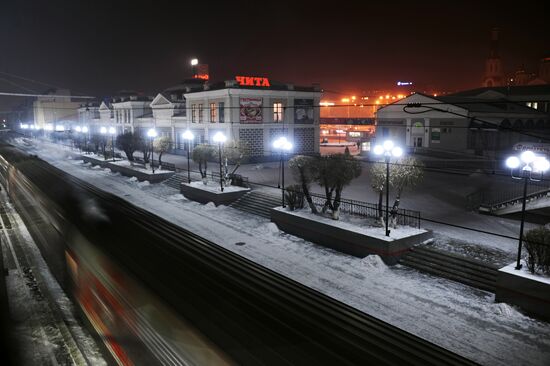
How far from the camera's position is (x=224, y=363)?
5.89 m

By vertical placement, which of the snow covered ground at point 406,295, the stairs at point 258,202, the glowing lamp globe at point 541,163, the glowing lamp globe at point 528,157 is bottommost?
the snow covered ground at point 406,295

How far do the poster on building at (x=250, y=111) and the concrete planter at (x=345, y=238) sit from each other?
24.4 m

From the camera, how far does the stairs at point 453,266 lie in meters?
15.5

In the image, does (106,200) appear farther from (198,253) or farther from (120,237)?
(198,253)

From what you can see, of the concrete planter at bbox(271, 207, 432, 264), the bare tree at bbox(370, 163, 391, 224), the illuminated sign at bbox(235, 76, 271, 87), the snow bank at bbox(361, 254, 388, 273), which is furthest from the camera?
the illuminated sign at bbox(235, 76, 271, 87)

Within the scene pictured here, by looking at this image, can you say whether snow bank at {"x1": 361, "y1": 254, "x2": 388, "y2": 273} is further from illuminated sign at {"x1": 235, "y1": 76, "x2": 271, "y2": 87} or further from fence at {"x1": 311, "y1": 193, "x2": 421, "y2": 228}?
illuminated sign at {"x1": 235, "y1": 76, "x2": 271, "y2": 87}

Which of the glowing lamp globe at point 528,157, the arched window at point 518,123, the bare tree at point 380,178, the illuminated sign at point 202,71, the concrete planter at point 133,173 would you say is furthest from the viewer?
the illuminated sign at point 202,71

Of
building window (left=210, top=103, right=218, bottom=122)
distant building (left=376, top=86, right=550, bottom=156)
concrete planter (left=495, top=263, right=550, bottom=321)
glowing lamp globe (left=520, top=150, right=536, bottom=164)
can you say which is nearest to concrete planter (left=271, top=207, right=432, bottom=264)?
concrete planter (left=495, top=263, right=550, bottom=321)

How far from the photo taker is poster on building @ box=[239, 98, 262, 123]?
4600cm

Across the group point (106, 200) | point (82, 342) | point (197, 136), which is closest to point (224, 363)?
point (82, 342)

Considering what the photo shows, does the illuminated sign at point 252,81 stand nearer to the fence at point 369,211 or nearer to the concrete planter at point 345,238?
the fence at point 369,211

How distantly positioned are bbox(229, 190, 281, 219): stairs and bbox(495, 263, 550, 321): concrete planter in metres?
14.6

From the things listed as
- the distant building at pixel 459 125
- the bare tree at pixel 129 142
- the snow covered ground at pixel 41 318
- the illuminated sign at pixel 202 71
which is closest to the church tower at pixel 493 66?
the distant building at pixel 459 125

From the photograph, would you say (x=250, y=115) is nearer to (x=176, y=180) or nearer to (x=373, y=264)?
(x=176, y=180)
